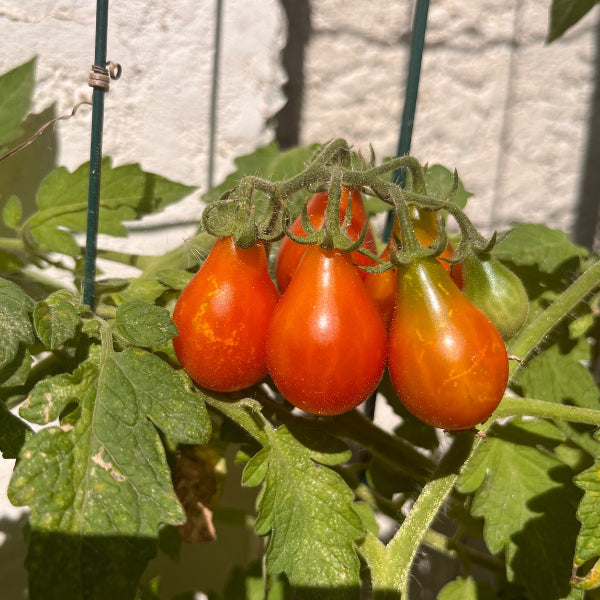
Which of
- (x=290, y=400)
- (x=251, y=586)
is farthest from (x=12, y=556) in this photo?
(x=290, y=400)

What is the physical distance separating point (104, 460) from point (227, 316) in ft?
0.51

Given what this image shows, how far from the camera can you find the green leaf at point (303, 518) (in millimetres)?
557

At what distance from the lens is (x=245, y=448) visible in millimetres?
718

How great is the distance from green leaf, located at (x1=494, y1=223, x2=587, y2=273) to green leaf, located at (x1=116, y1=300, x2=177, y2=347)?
453mm

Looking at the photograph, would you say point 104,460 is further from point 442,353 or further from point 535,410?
point 535,410

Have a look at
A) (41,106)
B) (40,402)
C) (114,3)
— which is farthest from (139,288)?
(114,3)

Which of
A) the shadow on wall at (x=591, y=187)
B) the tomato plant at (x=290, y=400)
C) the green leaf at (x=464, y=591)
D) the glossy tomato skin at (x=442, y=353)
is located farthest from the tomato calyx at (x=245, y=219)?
the shadow on wall at (x=591, y=187)

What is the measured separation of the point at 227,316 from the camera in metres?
0.55

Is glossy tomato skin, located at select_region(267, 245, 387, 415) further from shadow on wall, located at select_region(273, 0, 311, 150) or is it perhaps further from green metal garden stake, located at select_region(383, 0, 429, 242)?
shadow on wall, located at select_region(273, 0, 311, 150)

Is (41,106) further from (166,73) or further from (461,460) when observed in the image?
(461,460)

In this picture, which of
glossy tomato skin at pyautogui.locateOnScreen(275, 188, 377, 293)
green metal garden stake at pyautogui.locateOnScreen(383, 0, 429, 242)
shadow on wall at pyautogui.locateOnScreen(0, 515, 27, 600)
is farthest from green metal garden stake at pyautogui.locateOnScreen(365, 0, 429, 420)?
shadow on wall at pyautogui.locateOnScreen(0, 515, 27, 600)

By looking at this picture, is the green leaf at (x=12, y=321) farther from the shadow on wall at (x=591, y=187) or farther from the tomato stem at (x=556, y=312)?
the shadow on wall at (x=591, y=187)

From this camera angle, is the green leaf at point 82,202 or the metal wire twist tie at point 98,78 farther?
the green leaf at point 82,202

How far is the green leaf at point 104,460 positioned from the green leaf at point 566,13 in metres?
0.60
